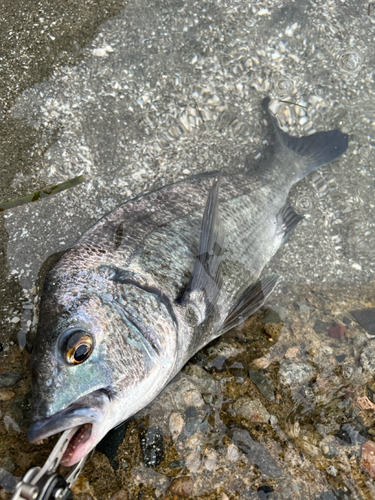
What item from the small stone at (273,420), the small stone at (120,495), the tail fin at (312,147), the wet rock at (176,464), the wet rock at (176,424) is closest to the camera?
the small stone at (120,495)

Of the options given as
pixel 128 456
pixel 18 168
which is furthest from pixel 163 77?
pixel 128 456

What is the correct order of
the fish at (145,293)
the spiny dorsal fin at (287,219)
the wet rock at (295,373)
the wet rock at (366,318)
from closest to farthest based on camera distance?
the fish at (145,293) < the wet rock at (295,373) < the wet rock at (366,318) < the spiny dorsal fin at (287,219)

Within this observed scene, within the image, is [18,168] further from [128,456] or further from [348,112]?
[348,112]

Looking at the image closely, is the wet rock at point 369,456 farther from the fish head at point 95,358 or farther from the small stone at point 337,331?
the fish head at point 95,358

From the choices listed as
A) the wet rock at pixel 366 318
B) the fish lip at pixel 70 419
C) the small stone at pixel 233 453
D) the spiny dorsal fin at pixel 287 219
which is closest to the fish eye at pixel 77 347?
the fish lip at pixel 70 419

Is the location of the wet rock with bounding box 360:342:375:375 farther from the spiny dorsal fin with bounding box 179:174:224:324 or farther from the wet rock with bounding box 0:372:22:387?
the wet rock with bounding box 0:372:22:387

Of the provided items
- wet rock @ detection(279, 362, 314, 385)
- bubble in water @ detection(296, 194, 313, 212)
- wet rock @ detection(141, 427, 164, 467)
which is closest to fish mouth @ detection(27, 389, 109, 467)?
wet rock @ detection(141, 427, 164, 467)

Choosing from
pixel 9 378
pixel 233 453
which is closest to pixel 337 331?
pixel 233 453

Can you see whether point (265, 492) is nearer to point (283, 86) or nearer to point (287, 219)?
point (287, 219)
